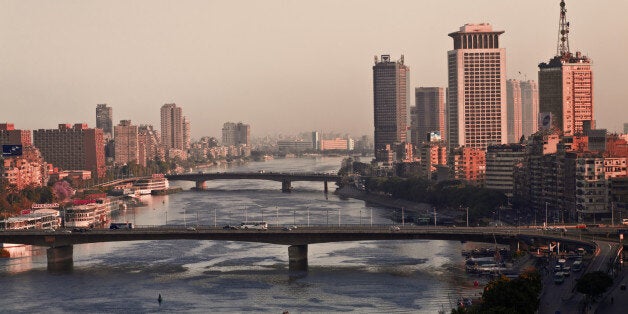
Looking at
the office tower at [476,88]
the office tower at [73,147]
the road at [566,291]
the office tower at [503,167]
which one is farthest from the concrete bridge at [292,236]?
the office tower at [73,147]

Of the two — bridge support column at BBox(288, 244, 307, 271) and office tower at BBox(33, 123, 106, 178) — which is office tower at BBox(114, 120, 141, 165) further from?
bridge support column at BBox(288, 244, 307, 271)

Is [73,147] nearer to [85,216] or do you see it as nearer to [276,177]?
[276,177]

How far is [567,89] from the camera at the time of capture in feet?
359

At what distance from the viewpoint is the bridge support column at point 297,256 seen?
6122 cm

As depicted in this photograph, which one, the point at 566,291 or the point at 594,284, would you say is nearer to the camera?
the point at 594,284

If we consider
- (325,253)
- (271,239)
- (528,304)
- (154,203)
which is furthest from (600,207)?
(154,203)

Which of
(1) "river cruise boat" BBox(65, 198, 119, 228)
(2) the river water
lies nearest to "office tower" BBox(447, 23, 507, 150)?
(1) "river cruise boat" BBox(65, 198, 119, 228)

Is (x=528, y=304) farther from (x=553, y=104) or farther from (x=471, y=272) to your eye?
(x=553, y=104)

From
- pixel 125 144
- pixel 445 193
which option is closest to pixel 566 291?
pixel 445 193

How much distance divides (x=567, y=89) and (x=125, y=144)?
312 ft

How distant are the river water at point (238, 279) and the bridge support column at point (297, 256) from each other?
1.88ft

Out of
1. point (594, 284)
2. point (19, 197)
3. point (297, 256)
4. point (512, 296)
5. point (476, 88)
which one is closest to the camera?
point (512, 296)

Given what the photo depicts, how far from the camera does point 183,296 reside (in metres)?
52.0

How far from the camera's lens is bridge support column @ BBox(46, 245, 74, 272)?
6266cm
